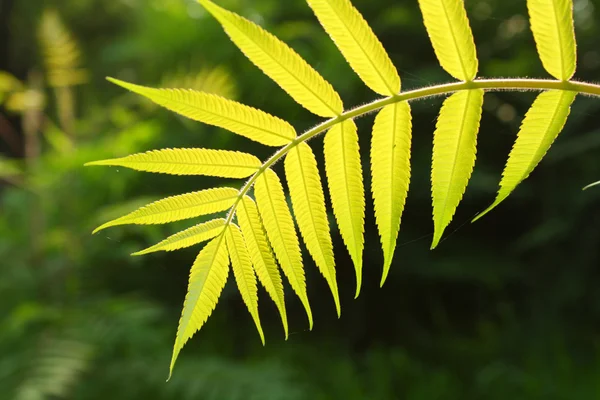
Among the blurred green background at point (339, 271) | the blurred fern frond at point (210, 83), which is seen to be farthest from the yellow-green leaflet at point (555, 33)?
the blurred green background at point (339, 271)

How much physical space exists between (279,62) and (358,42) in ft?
0.15

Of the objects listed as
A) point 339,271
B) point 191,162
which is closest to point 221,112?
point 191,162

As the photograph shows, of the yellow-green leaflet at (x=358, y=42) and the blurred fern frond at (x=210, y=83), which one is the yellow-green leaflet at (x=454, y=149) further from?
the blurred fern frond at (x=210, y=83)

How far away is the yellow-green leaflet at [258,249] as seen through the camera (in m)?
0.37

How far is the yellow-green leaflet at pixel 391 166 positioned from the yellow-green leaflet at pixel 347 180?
0.01m

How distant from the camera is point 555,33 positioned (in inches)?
12.6

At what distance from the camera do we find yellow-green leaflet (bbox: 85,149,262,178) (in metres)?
0.34

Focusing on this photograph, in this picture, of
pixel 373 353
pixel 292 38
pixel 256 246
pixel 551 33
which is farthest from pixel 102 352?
pixel 551 33

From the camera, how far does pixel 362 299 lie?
7.72ft

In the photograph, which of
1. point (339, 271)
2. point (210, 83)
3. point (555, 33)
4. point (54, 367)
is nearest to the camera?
point (555, 33)

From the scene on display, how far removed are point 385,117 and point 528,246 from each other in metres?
1.95

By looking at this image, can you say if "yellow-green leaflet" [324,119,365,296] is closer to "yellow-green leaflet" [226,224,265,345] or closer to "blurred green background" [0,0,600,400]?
"yellow-green leaflet" [226,224,265,345]

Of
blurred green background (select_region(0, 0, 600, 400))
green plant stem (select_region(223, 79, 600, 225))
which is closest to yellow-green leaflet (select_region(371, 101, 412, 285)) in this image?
green plant stem (select_region(223, 79, 600, 225))

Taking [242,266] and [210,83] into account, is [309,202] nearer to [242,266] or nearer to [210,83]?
[242,266]
